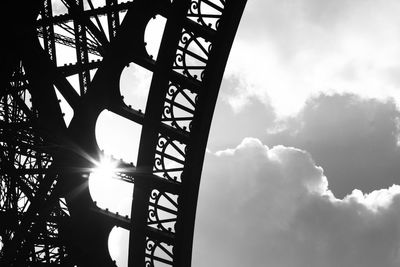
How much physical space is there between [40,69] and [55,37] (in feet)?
2.60

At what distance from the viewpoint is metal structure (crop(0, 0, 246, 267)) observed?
11.0 m

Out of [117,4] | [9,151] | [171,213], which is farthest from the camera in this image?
[171,213]

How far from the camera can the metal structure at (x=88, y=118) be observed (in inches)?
432

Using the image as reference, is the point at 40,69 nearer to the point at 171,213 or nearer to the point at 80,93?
the point at 80,93

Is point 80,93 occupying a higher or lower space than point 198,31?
lower

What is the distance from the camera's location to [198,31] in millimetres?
11359

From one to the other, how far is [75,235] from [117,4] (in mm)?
4346

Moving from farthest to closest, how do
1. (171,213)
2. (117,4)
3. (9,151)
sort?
1. (171,213)
2. (9,151)
3. (117,4)

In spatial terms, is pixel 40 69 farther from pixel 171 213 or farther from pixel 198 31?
pixel 171 213

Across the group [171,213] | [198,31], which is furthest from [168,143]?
[198,31]

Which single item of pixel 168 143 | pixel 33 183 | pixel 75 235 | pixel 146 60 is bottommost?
pixel 75 235

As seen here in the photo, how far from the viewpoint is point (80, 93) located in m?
→ 11.2

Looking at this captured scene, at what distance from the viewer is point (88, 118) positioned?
36.7ft

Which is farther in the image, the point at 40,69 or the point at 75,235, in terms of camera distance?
the point at 75,235
